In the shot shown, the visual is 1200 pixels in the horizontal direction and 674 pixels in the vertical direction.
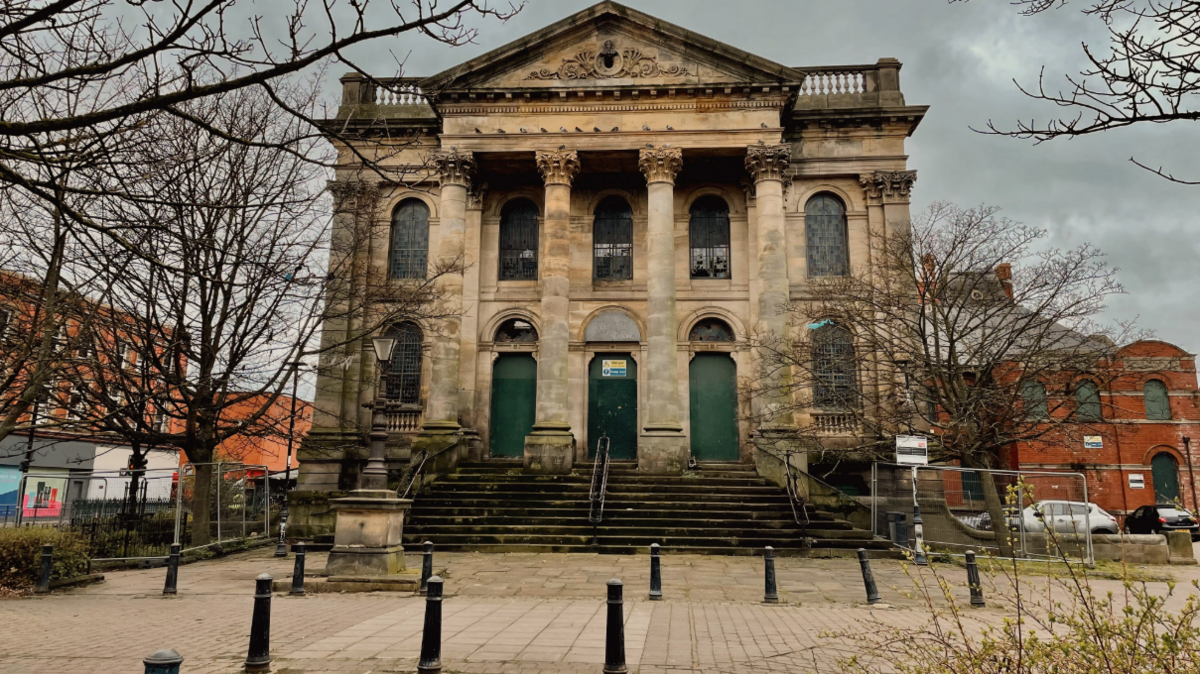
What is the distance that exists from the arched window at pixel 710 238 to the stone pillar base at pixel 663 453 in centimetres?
603

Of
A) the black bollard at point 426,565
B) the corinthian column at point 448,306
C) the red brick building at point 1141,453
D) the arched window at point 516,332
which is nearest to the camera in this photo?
the black bollard at point 426,565

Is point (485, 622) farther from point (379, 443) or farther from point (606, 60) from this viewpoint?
point (606, 60)

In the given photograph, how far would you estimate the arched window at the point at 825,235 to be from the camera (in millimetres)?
23266

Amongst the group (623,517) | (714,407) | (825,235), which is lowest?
(623,517)

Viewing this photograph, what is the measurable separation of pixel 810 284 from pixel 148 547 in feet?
59.3

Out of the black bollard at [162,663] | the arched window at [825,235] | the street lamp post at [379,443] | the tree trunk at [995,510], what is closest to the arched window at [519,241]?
the arched window at [825,235]

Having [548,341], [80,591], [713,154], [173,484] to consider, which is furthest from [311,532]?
[713,154]

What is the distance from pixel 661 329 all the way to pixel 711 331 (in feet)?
10.8

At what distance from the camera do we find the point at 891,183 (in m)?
22.6

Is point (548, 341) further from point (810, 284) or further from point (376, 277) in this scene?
point (810, 284)

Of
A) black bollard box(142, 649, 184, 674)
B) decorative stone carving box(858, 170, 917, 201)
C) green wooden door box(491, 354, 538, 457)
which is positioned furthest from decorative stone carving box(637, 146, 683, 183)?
black bollard box(142, 649, 184, 674)

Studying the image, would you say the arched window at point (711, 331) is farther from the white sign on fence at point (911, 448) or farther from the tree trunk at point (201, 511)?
the tree trunk at point (201, 511)

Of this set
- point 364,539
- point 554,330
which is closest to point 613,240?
point 554,330

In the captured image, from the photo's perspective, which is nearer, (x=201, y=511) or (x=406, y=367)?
(x=201, y=511)
